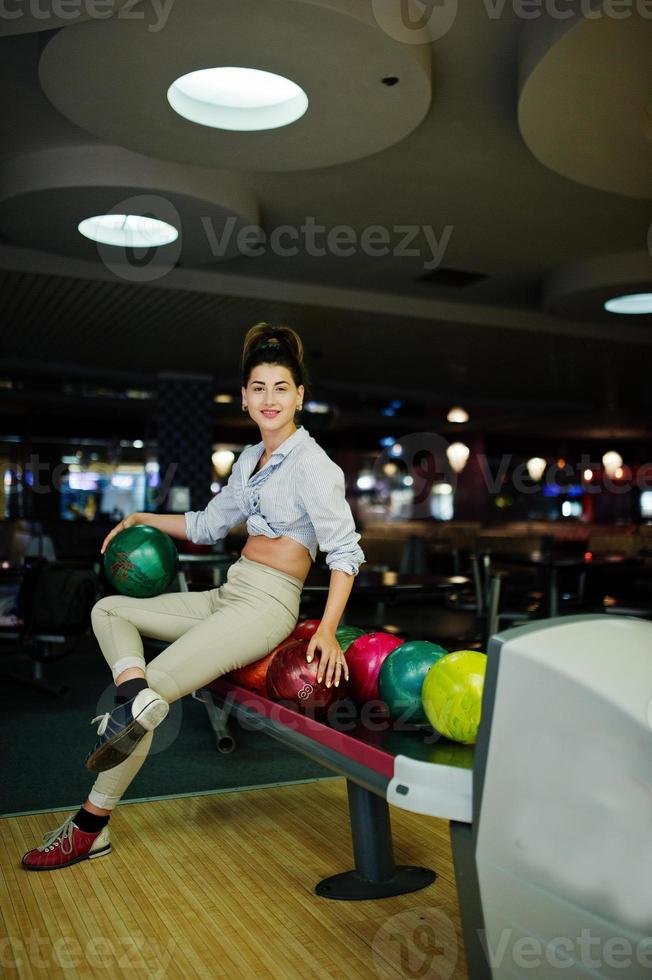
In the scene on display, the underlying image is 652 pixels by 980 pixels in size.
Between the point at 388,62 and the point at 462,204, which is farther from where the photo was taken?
the point at 462,204

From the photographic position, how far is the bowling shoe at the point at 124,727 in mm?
2279

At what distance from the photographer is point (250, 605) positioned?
2.59 metres

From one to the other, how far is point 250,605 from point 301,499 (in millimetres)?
349

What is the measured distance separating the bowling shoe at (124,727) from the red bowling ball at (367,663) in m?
0.53

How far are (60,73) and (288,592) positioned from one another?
110 inches

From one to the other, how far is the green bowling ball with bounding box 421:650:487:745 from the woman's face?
974mm

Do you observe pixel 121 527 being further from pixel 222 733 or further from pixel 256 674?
pixel 222 733

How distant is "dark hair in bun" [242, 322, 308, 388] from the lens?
2734mm

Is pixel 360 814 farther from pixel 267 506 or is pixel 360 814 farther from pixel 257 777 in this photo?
pixel 257 777

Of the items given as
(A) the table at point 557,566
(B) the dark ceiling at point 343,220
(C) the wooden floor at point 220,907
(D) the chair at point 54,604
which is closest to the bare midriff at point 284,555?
(C) the wooden floor at point 220,907

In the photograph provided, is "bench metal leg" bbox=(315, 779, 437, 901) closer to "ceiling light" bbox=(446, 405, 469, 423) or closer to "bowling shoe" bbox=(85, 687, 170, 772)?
"bowling shoe" bbox=(85, 687, 170, 772)

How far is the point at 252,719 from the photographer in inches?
97.8

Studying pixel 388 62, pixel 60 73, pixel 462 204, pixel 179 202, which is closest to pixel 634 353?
pixel 462 204

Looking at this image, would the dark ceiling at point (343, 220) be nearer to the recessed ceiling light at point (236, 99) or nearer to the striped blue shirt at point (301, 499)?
the recessed ceiling light at point (236, 99)
